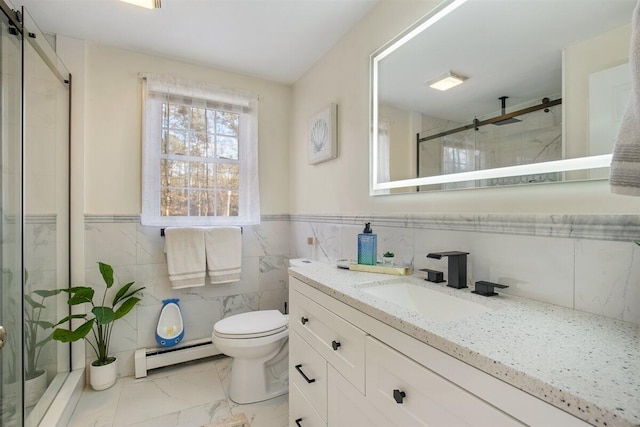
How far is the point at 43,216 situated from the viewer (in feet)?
5.49

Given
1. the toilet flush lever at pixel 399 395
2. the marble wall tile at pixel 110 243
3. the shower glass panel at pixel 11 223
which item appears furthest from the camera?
the marble wall tile at pixel 110 243

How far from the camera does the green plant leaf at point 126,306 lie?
192cm

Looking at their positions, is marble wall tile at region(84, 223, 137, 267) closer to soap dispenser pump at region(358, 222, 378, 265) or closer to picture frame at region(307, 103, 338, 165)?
picture frame at region(307, 103, 338, 165)

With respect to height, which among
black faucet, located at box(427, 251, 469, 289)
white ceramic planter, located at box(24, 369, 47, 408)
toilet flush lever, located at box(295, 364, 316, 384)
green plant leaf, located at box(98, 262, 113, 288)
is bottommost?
white ceramic planter, located at box(24, 369, 47, 408)

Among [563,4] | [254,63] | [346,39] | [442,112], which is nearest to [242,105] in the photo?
[254,63]

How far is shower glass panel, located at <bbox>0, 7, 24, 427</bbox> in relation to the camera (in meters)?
1.26

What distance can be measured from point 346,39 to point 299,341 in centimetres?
184

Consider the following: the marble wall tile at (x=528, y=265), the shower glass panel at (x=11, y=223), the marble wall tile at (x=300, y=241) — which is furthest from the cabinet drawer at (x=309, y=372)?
the shower glass panel at (x=11, y=223)

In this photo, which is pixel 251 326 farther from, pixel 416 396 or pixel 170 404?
pixel 416 396

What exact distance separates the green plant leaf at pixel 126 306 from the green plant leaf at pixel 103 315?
63 millimetres

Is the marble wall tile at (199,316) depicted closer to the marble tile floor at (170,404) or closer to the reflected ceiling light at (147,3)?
the marble tile floor at (170,404)

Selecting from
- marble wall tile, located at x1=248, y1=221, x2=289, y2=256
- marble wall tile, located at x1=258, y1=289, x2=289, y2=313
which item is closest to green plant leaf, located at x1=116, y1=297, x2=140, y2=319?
marble wall tile, located at x1=248, y1=221, x2=289, y2=256

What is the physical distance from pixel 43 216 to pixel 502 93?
235cm

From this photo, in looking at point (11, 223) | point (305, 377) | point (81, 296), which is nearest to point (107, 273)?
point (81, 296)
